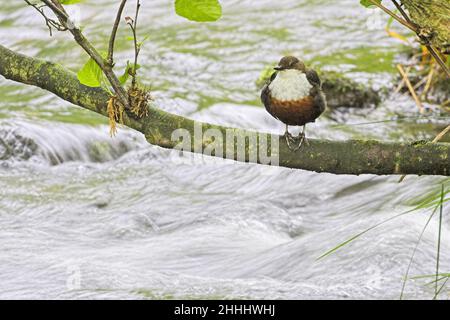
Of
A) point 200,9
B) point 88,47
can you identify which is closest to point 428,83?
point 88,47

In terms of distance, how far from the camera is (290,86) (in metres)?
3.03

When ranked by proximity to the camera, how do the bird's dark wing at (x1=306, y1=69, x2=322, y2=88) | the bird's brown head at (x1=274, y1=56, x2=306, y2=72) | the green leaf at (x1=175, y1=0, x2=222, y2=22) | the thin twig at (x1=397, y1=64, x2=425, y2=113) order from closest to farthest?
the green leaf at (x1=175, y1=0, x2=222, y2=22) < the bird's dark wing at (x1=306, y1=69, x2=322, y2=88) < the bird's brown head at (x1=274, y1=56, x2=306, y2=72) < the thin twig at (x1=397, y1=64, x2=425, y2=113)

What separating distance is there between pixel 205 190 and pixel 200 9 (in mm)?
4955

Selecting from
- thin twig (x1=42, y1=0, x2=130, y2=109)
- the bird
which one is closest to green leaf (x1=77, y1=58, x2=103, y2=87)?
thin twig (x1=42, y1=0, x2=130, y2=109)

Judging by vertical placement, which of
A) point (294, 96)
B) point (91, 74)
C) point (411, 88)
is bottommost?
point (411, 88)

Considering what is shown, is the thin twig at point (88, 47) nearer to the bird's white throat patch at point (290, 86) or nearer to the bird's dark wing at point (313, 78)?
the bird's white throat patch at point (290, 86)

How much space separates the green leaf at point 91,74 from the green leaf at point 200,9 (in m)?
0.34

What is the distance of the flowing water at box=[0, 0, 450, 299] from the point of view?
14.6 feet

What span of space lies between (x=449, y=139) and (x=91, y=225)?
2779 mm

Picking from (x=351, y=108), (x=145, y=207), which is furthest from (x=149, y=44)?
(x=145, y=207)

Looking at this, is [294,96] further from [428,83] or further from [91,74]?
[428,83]

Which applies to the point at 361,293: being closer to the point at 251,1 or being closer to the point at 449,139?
the point at 449,139

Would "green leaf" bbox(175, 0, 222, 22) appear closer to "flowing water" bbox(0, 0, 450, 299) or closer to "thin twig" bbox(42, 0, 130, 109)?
"thin twig" bbox(42, 0, 130, 109)

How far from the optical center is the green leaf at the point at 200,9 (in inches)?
75.1
